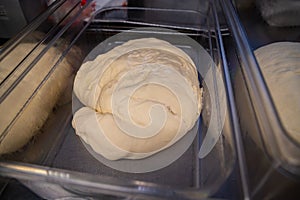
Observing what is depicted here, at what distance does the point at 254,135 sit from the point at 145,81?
0.30 metres

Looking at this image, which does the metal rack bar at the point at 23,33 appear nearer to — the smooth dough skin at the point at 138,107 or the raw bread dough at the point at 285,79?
the smooth dough skin at the point at 138,107

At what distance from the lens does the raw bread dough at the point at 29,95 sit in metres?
0.56

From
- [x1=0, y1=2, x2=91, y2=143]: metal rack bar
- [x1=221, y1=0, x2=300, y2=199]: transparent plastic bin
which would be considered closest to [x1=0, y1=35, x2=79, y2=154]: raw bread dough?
[x1=0, y1=2, x2=91, y2=143]: metal rack bar

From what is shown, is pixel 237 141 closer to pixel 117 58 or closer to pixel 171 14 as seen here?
pixel 117 58

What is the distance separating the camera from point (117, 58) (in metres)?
0.69

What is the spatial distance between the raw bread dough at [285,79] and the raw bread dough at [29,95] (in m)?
0.64

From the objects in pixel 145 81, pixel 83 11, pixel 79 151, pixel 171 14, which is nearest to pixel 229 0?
pixel 171 14

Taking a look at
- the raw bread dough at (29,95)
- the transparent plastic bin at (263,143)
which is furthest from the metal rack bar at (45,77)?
the transparent plastic bin at (263,143)

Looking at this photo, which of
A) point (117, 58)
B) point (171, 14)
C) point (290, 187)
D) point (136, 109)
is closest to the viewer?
point (290, 187)

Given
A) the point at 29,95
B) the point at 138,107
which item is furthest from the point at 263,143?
the point at 29,95

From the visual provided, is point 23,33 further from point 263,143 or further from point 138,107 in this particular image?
point 263,143

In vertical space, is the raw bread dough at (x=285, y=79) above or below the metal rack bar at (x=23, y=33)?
below

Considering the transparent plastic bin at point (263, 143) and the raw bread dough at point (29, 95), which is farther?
the raw bread dough at point (29, 95)

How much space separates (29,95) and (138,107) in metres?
0.32
